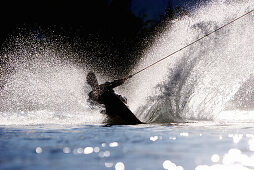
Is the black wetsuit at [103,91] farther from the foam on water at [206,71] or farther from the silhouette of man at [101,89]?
the foam on water at [206,71]

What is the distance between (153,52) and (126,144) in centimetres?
1183

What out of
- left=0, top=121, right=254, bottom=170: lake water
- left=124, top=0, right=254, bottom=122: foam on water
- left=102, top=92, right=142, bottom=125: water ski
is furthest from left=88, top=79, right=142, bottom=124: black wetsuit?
left=0, top=121, right=254, bottom=170: lake water

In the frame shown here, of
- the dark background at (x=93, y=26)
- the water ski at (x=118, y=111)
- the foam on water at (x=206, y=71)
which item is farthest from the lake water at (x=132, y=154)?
the dark background at (x=93, y=26)

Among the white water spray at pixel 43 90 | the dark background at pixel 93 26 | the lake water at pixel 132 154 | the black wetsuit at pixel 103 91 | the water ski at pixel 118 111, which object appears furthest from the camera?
the dark background at pixel 93 26

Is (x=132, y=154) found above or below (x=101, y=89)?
below

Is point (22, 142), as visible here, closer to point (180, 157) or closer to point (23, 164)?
point (23, 164)

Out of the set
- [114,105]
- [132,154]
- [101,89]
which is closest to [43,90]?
[101,89]

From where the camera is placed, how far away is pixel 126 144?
14.1 ft

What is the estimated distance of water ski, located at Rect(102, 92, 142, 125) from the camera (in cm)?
865

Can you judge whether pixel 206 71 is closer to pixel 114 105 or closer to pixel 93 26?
pixel 114 105

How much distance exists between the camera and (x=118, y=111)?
8906 mm

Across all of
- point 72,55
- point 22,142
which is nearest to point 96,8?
point 72,55

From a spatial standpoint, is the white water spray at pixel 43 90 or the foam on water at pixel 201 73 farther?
the white water spray at pixel 43 90

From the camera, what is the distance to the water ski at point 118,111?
28.4ft
